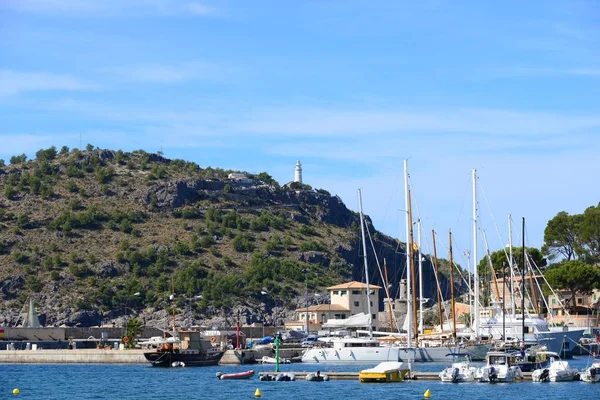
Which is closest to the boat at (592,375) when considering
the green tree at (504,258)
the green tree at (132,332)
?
the green tree at (132,332)

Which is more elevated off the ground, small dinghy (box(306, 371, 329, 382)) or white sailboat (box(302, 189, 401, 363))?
white sailboat (box(302, 189, 401, 363))

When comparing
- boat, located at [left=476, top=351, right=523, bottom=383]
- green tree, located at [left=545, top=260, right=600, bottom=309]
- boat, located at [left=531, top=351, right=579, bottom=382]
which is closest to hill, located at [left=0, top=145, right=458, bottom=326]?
green tree, located at [left=545, top=260, right=600, bottom=309]

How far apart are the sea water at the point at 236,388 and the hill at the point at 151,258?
59966 mm

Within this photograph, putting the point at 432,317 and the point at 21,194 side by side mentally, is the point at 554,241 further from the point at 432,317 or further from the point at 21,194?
the point at 21,194

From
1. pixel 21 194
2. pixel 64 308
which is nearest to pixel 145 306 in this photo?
pixel 64 308

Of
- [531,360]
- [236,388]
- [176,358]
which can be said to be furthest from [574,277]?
[236,388]

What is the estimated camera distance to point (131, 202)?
19562 centimetres

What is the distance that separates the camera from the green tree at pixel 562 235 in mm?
139750

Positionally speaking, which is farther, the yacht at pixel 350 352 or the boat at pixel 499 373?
the yacht at pixel 350 352

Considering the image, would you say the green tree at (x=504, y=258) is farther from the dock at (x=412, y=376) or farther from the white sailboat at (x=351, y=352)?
the dock at (x=412, y=376)

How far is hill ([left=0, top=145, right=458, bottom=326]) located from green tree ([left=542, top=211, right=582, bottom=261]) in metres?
35.8

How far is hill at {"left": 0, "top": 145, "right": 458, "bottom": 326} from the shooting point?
157500mm

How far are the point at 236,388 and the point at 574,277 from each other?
65.0 meters

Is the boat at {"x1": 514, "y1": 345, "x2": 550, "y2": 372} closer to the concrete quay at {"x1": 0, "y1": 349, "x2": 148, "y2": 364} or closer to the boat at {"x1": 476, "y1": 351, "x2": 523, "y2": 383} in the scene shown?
the boat at {"x1": 476, "y1": 351, "x2": 523, "y2": 383}
